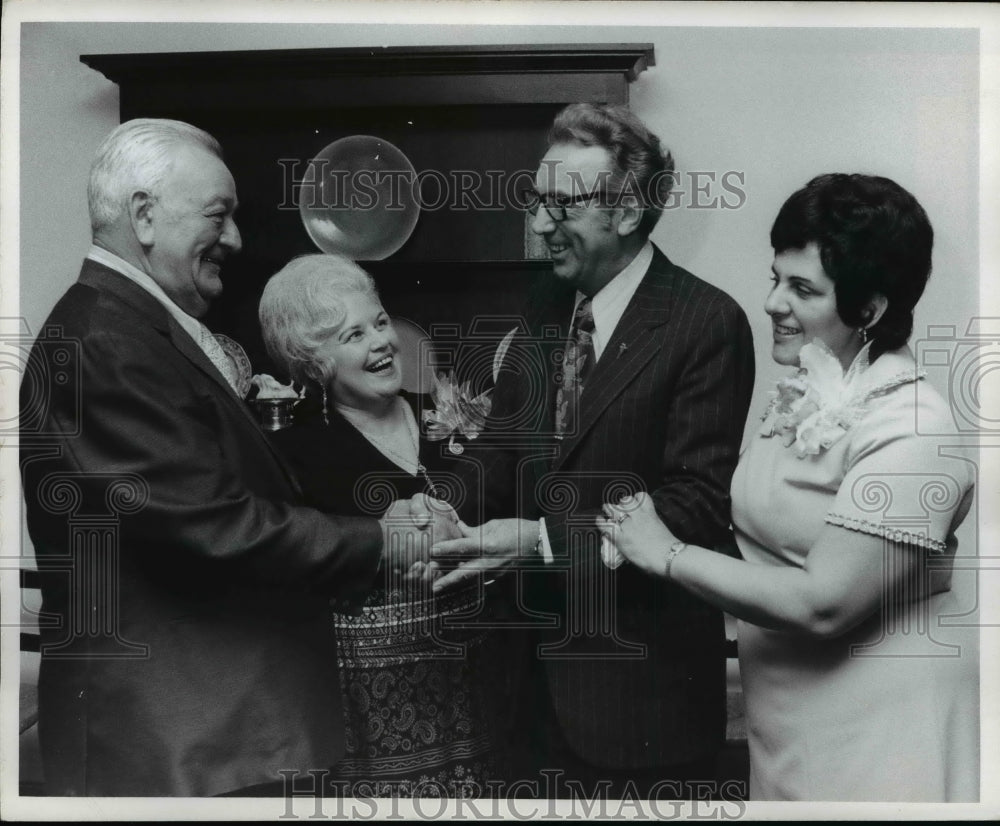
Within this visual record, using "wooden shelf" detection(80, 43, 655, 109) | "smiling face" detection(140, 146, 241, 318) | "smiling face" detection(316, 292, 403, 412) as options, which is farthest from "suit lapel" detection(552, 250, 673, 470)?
"smiling face" detection(140, 146, 241, 318)

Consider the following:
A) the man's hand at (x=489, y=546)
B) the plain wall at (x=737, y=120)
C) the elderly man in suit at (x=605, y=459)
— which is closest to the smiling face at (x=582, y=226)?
the elderly man in suit at (x=605, y=459)

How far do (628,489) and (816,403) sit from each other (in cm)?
51

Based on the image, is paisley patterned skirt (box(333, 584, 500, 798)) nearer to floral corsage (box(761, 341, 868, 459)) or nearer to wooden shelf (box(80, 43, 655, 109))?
floral corsage (box(761, 341, 868, 459))

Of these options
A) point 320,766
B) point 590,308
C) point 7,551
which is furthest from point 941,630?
point 7,551

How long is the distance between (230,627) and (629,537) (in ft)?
3.38

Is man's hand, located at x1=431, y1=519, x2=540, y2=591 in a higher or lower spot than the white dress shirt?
lower

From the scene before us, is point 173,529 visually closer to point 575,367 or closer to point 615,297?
point 575,367

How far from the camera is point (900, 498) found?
2.69 meters

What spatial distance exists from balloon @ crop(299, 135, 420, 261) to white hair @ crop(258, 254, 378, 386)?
0.07 metres

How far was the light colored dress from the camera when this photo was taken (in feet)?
8.78

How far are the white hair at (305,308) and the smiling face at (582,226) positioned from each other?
483mm

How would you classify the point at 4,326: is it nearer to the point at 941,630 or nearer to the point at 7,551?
the point at 7,551

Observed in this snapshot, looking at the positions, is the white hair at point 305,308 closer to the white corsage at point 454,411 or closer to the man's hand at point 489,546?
the white corsage at point 454,411

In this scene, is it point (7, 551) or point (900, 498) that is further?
point (7, 551)
